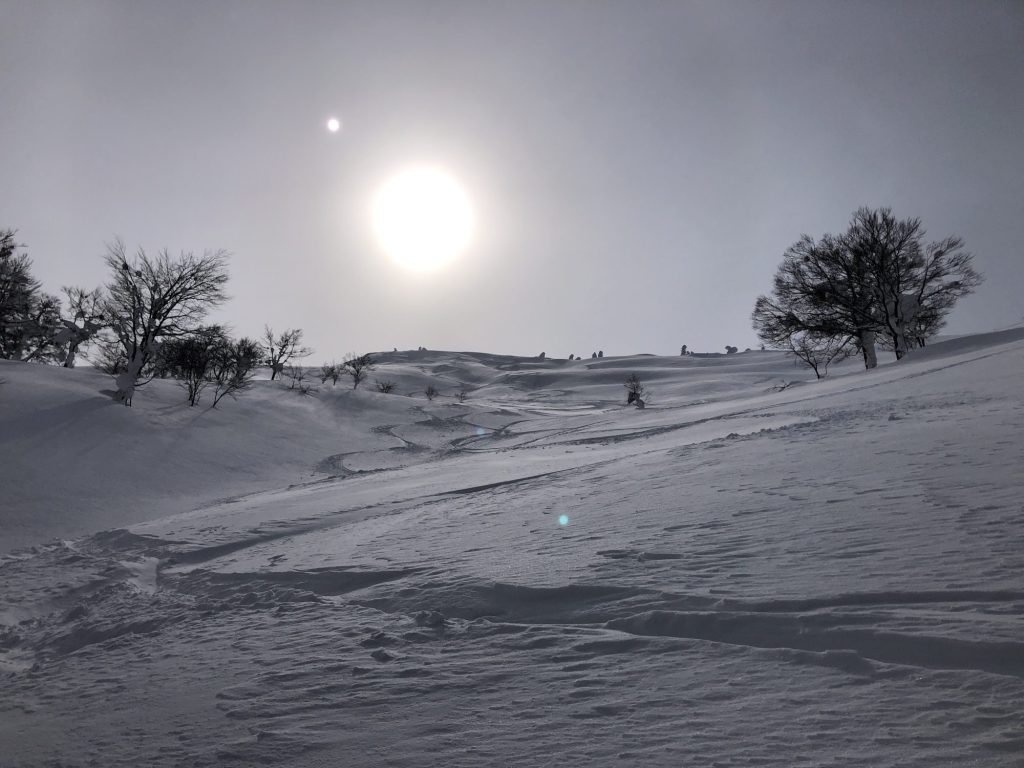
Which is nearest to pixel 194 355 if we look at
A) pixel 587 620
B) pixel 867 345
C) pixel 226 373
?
pixel 226 373

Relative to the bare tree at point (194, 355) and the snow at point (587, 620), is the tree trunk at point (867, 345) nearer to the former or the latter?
the snow at point (587, 620)

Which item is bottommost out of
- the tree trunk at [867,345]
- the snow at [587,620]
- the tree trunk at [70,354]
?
the snow at [587,620]

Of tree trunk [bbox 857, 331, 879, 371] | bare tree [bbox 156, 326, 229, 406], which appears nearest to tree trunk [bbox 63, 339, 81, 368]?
bare tree [bbox 156, 326, 229, 406]

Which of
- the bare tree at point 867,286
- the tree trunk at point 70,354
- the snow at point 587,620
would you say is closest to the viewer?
the snow at point 587,620

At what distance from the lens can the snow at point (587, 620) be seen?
1.60m

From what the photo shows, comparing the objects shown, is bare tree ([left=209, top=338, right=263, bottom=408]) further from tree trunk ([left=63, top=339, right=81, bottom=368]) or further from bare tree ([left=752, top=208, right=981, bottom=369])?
bare tree ([left=752, top=208, right=981, bottom=369])

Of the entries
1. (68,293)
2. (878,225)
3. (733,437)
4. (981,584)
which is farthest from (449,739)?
(68,293)

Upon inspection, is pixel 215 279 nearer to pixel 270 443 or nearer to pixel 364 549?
pixel 270 443

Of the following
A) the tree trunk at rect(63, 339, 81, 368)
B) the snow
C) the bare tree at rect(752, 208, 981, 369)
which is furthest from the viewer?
the tree trunk at rect(63, 339, 81, 368)

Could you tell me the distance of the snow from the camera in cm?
160

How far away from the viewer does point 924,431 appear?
495 centimetres

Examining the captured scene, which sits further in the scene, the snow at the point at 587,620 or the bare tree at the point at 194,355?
the bare tree at the point at 194,355

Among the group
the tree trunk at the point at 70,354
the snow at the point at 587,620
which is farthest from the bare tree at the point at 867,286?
the tree trunk at the point at 70,354

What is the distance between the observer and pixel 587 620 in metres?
2.44
